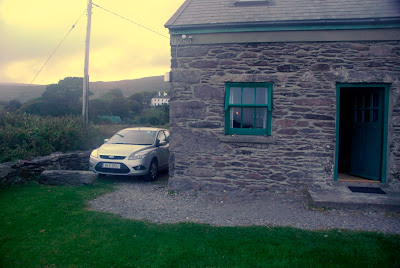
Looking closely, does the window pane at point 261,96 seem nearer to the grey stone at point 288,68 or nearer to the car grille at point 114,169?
the grey stone at point 288,68

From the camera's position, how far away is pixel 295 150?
7.29 metres

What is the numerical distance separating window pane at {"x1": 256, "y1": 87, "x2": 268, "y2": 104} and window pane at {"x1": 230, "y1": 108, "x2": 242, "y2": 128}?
1.79 ft

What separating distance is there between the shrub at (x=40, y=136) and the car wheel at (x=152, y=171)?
3363mm

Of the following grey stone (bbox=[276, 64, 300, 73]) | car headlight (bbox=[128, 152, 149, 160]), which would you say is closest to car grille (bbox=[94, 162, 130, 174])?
car headlight (bbox=[128, 152, 149, 160])

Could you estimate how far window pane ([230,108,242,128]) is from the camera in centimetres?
761

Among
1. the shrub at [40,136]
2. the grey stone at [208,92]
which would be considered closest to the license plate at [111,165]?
the shrub at [40,136]

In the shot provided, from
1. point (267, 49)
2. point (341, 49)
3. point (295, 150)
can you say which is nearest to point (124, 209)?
point (295, 150)

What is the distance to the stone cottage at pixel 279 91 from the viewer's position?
712 cm

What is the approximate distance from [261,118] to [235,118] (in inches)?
25.6

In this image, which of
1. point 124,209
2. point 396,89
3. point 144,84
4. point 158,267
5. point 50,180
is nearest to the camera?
point 158,267

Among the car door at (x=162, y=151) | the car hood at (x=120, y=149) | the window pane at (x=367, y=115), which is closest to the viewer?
the window pane at (x=367, y=115)

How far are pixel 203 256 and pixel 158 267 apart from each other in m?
0.65

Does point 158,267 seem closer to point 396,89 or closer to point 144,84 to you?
point 396,89

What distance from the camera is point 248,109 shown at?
756 cm
